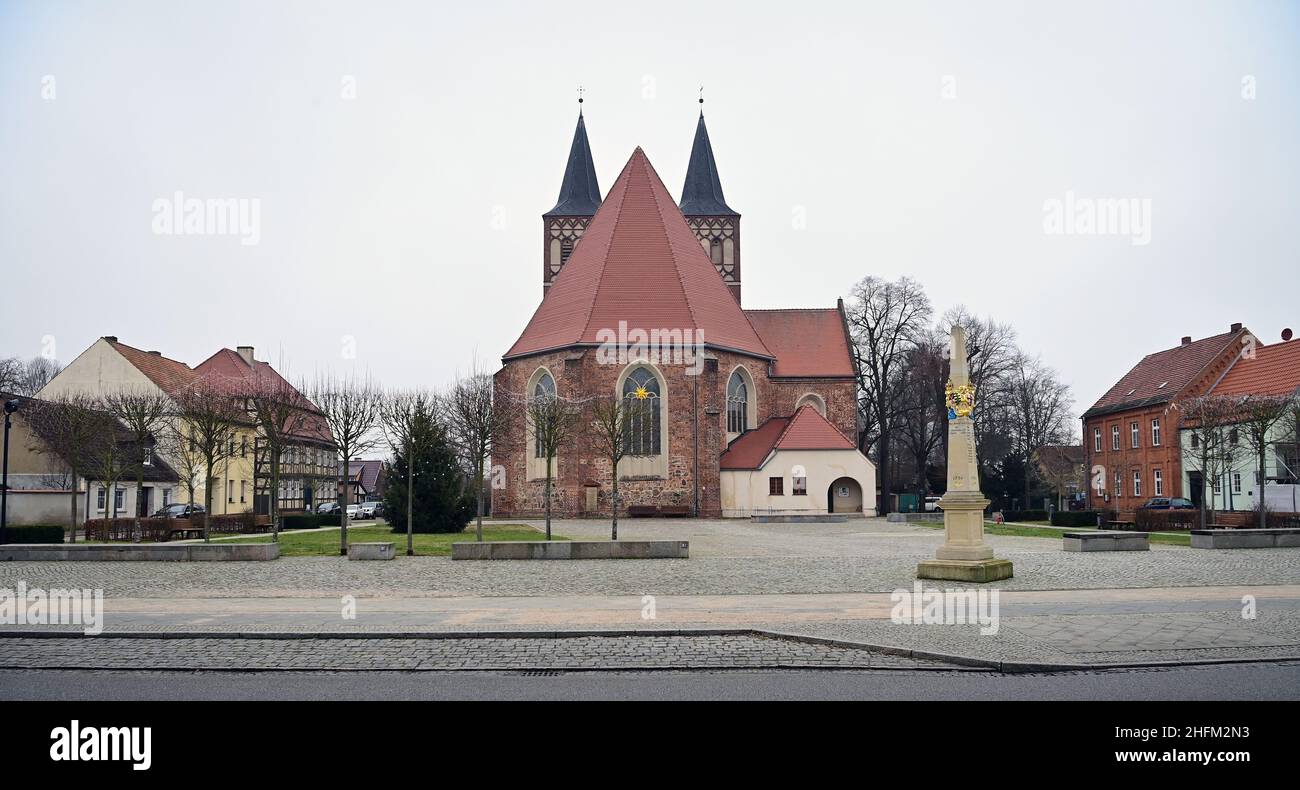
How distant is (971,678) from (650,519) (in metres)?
35.1

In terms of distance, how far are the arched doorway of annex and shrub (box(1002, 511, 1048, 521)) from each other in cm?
757

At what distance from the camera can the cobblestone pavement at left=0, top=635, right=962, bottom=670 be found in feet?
29.2

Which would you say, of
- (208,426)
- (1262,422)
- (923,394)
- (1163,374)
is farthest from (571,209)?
(1262,422)

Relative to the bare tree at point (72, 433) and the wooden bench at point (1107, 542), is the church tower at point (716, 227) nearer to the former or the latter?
the bare tree at point (72, 433)

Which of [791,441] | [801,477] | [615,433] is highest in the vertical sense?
[615,433]

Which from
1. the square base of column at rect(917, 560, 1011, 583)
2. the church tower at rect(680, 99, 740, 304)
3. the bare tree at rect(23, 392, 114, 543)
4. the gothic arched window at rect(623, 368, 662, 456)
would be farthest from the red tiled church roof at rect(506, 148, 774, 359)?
the square base of column at rect(917, 560, 1011, 583)

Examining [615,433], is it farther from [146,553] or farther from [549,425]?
[146,553]

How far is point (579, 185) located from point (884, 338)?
2138cm

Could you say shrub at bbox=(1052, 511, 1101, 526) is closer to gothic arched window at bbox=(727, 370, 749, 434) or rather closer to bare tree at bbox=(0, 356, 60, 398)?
gothic arched window at bbox=(727, 370, 749, 434)

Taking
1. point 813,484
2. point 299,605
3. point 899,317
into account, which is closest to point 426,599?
point 299,605

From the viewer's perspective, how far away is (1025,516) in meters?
46.2

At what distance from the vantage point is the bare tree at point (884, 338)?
5825 centimetres

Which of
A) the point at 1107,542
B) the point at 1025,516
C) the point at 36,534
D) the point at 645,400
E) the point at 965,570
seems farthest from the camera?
the point at 1025,516
